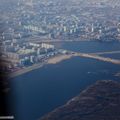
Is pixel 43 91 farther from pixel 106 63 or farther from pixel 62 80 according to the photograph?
pixel 106 63

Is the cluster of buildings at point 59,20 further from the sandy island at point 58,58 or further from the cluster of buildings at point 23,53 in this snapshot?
the sandy island at point 58,58

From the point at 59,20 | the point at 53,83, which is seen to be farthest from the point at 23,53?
the point at 59,20

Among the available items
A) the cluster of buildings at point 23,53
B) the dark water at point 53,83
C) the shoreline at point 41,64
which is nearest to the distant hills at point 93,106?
the dark water at point 53,83

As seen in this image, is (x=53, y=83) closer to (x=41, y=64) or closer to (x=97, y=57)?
(x=41, y=64)

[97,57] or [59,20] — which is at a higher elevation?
[59,20]

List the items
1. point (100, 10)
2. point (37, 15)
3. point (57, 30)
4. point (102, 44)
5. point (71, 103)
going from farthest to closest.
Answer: point (100, 10) < point (37, 15) < point (57, 30) < point (102, 44) < point (71, 103)

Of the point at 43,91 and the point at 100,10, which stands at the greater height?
the point at 100,10

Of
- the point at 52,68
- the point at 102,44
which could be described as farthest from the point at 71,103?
the point at 102,44
